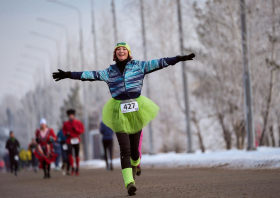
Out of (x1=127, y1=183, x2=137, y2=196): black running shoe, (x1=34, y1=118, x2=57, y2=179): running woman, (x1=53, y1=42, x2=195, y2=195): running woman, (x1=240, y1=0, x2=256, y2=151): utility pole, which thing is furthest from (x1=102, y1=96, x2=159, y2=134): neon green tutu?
(x1=34, y1=118, x2=57, y2=179): running woman

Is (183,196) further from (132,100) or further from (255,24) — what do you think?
(255,24)

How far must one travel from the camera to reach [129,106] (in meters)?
8.18

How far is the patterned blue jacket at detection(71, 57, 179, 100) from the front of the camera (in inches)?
322

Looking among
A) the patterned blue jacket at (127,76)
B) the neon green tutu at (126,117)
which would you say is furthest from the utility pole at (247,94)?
the patterned blue jacket at (127,76)

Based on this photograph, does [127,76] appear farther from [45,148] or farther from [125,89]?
[45,148]

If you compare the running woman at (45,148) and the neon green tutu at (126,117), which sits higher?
the neon green tutu at (126,117)

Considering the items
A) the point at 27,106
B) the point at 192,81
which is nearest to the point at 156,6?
the point at 192,81

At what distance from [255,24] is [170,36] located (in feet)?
41.1

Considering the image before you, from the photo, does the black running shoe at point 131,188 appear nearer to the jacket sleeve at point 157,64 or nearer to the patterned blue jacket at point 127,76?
the patterned blue jacket at point 127,76

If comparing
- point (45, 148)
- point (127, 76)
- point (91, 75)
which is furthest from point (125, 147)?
point (45, 148)

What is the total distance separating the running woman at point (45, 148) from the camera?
17.3m

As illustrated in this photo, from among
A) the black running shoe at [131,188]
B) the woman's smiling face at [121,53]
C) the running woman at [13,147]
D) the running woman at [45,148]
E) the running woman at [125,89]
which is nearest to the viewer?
the black running shoe at [131,188]

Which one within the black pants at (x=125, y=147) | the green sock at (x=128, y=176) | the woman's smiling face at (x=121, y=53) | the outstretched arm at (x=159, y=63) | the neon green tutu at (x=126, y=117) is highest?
the woman's smiling face at (x=121, y=53)

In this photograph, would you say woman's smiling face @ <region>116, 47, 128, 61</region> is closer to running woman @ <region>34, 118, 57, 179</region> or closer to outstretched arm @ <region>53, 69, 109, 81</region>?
outstretched arm @ <region>53, 69, 109, 81</region>
